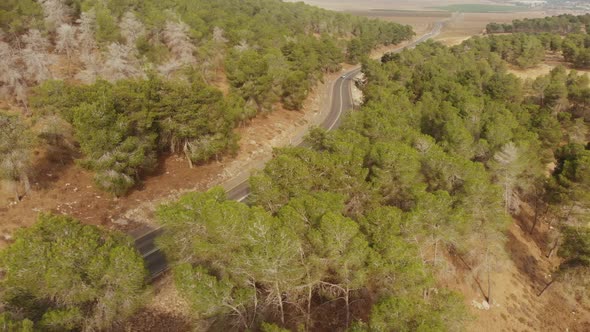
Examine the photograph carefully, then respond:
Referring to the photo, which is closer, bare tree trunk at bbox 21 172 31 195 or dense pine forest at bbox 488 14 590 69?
bare tree trunk at bbox 21 172 31 195

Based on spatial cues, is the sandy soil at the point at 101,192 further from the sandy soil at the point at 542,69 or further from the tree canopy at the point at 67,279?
the sandy soil at the point at 542,69

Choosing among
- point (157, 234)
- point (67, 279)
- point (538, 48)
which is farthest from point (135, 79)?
point (538, 48)

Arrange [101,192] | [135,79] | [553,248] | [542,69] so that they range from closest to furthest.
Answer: [101,192] → [553,248] → [135,79] → [542,69]

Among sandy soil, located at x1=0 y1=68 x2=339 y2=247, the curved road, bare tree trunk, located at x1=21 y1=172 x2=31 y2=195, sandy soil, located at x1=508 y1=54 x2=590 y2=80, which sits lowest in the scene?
sandy soil, located at x1=508 y1=54 x2=590 y2=80

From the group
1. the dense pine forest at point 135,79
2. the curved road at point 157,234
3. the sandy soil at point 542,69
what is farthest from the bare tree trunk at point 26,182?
the sandy soil at point 542,69

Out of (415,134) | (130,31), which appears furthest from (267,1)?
(415,134)

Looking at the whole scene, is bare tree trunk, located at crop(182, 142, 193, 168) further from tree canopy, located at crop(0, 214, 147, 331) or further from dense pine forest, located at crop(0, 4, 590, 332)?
tree canopy, located at crop(0, 214, 147, 331)

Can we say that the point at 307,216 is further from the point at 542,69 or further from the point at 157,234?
the point at 542,69

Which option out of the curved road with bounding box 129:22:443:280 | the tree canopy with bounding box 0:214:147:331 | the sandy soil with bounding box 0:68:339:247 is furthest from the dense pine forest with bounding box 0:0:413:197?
the tree canopy with bounding box 0:214:147:331

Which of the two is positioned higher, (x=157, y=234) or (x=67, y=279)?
(x=67, y=279)

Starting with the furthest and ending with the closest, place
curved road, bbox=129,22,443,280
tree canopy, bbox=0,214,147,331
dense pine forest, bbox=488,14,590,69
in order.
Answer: dense pine forest, bbox=488,14,590,69 < curved road, bbox=129,22,443,280 < tree canopy, bbox=0,214,147,331
